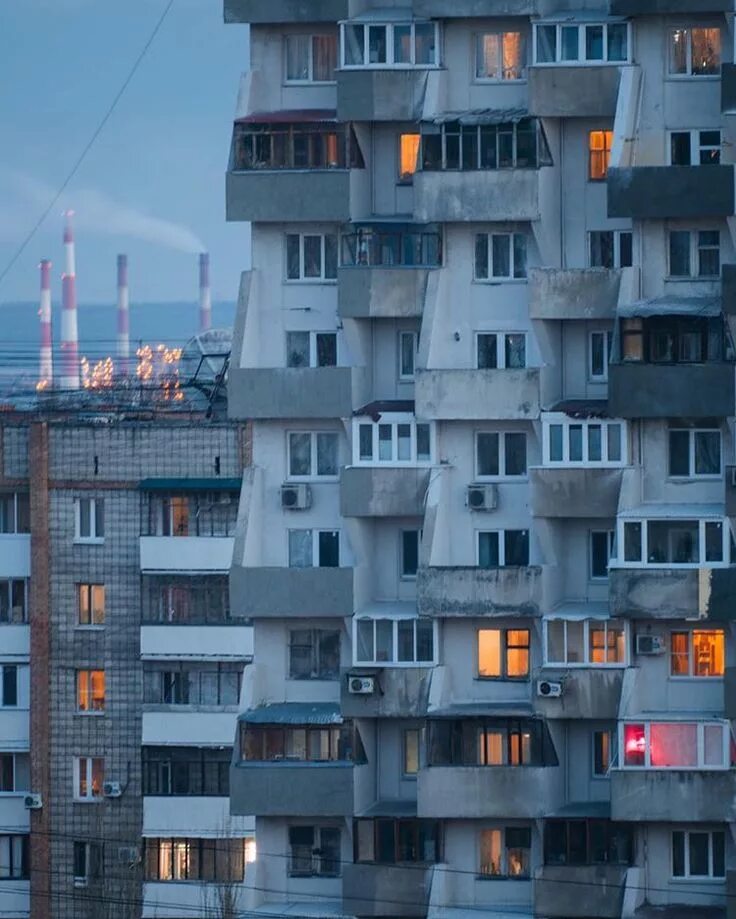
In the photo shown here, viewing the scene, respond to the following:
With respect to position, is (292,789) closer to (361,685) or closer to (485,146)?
(361,685)

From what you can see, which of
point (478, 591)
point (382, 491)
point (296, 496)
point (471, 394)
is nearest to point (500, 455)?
point (471, 394)

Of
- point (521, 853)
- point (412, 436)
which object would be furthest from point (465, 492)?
point (521, 853)


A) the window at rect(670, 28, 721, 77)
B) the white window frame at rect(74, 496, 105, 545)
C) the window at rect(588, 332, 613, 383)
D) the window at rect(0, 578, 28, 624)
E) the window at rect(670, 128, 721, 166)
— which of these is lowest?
the window at rect(0, 578, 28, 624)

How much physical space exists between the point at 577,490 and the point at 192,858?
15784 millimetres

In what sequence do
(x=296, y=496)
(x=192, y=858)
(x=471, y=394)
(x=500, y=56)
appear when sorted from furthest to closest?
(x=192, y=858) < (x=296, y=496) < (x=500, y=56) < (x=471, y=394)

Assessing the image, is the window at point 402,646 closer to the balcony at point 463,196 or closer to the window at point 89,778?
the balcony at point 463,196

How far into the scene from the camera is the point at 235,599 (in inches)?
1677

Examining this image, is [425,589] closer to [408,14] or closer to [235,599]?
[235,599]

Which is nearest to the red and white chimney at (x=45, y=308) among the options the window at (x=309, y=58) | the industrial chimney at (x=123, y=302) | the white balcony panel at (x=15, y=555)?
the industrial chimney at (x=123, y=302)

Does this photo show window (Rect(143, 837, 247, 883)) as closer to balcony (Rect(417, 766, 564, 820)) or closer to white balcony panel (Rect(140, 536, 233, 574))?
white balcony panel (Rect(140, 536, 233, 574))

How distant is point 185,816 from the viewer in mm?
54875

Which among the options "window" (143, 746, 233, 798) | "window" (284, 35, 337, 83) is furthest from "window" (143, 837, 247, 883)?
"window" (284, 35, 337, 83)

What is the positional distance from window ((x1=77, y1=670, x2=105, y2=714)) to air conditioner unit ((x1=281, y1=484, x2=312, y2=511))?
1326cm

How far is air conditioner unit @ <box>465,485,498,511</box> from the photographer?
41.8 metres
